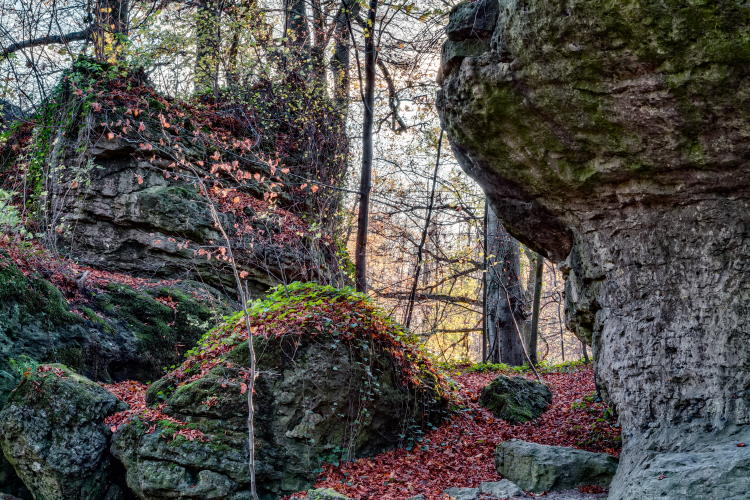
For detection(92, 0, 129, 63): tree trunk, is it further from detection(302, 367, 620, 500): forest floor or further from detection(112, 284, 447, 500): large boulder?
detection(302, 367, 620, 500): forest floor

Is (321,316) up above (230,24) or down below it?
below

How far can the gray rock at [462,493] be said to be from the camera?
4.31 metres

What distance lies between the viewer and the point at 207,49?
1181 centimetres

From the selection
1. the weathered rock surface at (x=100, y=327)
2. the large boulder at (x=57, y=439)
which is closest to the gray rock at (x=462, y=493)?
the large boulder at (x=57, y=439)

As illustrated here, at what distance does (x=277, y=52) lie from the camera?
1218 cm

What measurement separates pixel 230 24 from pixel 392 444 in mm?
9882

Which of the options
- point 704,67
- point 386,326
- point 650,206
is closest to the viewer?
point 704,67

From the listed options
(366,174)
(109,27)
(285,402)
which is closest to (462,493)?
(285,402)

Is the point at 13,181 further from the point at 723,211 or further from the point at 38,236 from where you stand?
the point at 723,211

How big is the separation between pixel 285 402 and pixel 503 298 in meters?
6.93

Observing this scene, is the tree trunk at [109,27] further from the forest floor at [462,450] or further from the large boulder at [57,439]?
the forest floor at [462,450]

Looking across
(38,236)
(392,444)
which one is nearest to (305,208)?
(38,236)

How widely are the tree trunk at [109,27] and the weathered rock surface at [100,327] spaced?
5215mm

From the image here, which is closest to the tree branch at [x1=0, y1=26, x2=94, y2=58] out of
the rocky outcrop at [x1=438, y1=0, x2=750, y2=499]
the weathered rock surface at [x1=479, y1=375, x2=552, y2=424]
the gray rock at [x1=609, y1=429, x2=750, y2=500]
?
the rocky outcrop at [x1=438, y1=0, x2=750, y2=499]
